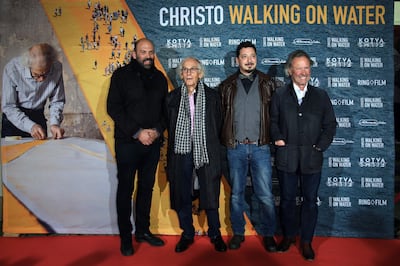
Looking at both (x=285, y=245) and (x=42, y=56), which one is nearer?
(x=285, y=245)

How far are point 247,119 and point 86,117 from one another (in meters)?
1.58

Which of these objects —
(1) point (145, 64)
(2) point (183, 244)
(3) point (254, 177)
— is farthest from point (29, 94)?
(3) point (254, 177)

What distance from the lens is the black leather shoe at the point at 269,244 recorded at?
321 cm

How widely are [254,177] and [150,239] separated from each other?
41.8 inches

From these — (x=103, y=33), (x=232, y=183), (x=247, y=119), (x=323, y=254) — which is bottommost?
(x=323, y=254)

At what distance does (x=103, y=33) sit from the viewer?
12.1 ft

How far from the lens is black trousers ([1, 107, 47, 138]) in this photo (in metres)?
3.73

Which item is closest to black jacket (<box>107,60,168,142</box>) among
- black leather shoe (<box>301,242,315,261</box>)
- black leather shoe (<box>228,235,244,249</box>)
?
black leather shoe (<box>228,235,244,249</box>)

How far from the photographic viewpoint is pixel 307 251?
3.06 meters

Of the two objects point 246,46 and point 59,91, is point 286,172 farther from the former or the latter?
point 59,91

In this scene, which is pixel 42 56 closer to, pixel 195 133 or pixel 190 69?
pixel 190 69

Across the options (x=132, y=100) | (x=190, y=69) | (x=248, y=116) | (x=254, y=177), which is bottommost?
(x=254, y=177)

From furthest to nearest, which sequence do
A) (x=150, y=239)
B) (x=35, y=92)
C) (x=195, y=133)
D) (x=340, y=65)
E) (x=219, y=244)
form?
(x=35, y=92) → (x=340, y=65) → (x=150, y=239) → (x=219, y=244) → (x=195, y=133)

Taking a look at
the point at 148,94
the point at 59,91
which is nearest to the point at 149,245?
the point at 148,94
